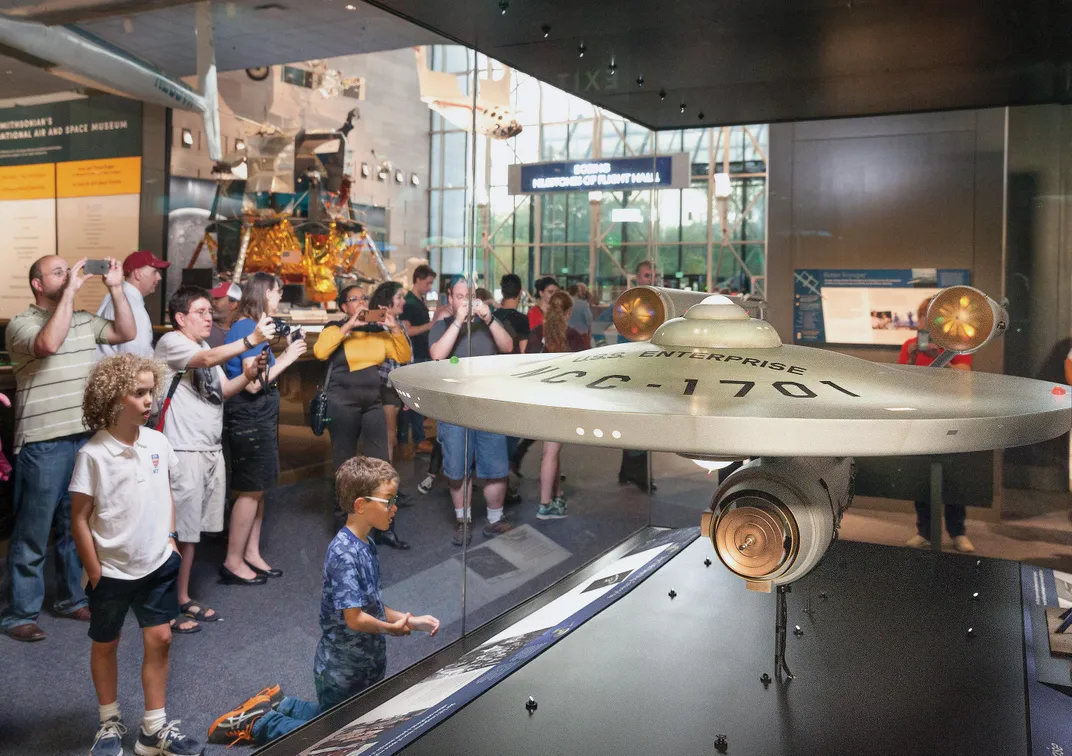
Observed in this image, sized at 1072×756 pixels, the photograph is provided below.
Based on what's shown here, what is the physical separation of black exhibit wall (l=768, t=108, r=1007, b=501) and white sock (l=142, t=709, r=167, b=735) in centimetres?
305

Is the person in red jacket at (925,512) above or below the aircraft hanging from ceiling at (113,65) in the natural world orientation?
below

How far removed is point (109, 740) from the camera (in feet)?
9.51

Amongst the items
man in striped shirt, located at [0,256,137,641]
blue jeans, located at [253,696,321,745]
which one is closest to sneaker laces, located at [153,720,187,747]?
blue jeans, located at [253,696,321,745]

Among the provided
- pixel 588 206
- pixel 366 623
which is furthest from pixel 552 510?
pixel 366 623

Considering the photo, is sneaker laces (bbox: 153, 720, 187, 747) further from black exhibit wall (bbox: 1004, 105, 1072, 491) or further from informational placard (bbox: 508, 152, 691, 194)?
black exhibit wall (bbox: 1004, 105, 1072, 491)

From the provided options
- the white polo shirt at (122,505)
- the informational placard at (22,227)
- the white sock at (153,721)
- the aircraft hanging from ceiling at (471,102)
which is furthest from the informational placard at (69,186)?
the white sock at (153,721)

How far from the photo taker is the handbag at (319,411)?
167 inches

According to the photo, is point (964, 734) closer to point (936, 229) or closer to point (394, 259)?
point (936, 229)

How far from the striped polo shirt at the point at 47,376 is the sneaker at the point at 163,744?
4.08 feet

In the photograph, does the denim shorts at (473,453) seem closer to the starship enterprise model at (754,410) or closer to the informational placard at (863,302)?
the informational placard at (863,302)

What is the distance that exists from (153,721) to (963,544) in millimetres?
3575

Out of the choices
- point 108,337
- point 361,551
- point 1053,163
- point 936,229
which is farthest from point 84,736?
point 1053,163

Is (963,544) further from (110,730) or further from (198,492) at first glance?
(110,730)

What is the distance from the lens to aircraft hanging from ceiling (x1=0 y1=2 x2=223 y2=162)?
334cm
